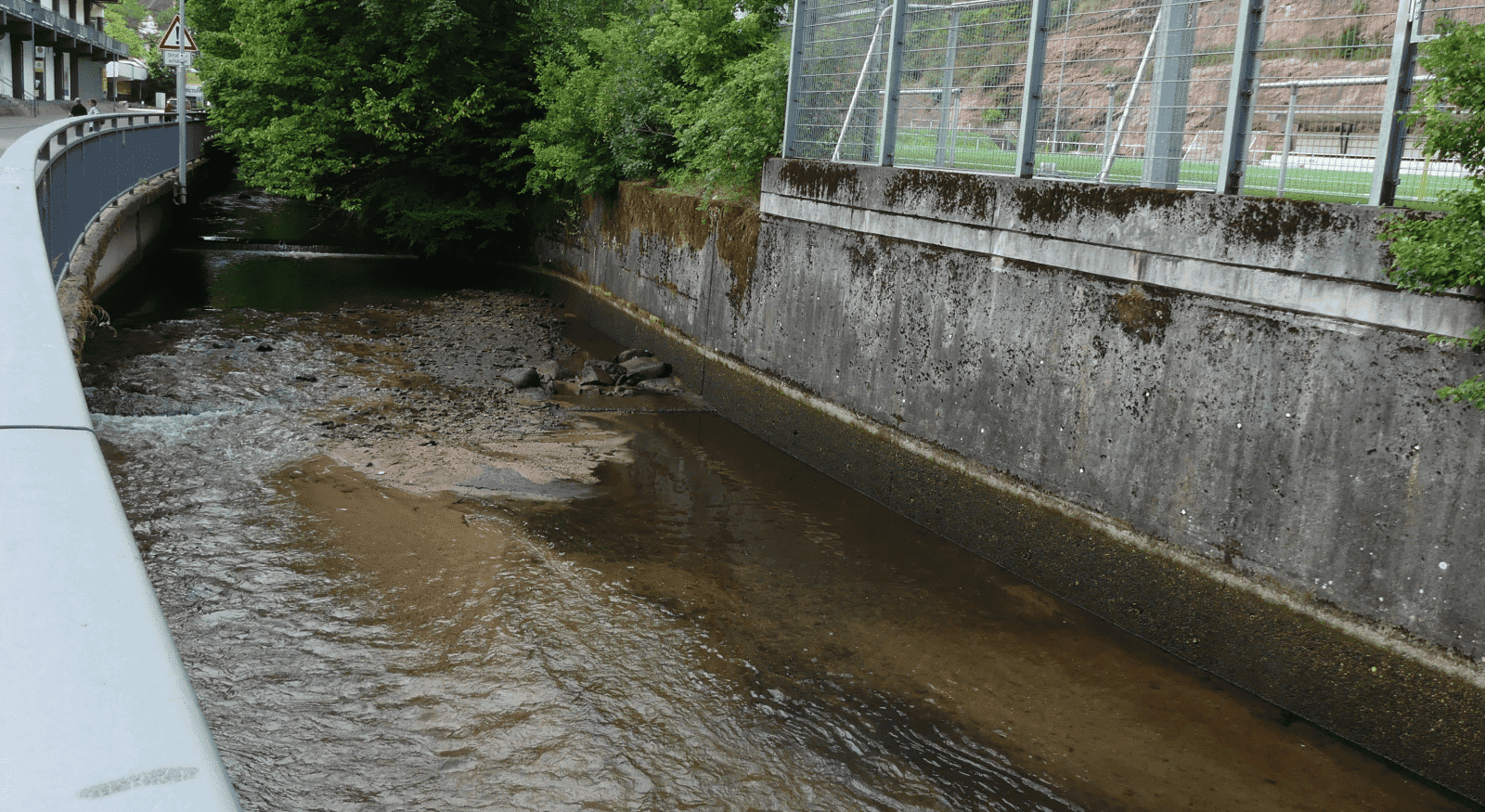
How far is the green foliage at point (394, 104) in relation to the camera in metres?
19.7

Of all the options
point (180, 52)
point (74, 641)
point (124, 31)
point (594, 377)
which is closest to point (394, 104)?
point (180, 52)

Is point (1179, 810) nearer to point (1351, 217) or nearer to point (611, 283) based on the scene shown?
point (1351, 217)

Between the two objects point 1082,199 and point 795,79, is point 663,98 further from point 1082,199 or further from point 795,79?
point 1082,199

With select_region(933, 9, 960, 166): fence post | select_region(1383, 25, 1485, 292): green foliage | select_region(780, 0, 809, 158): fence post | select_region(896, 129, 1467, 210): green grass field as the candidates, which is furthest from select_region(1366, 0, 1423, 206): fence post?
select_region(780, 0, 809, 158): fence post

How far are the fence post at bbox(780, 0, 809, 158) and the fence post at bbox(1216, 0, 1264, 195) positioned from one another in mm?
5440

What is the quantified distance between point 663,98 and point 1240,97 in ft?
31.7

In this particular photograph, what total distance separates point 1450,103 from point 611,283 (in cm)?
1293

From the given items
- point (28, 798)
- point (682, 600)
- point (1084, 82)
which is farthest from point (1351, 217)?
point (28, 798)

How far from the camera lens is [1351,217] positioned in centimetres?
552

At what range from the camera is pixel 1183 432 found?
652cm

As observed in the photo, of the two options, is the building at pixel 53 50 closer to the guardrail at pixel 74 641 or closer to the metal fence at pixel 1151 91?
the metal fence at pixel 1151 91

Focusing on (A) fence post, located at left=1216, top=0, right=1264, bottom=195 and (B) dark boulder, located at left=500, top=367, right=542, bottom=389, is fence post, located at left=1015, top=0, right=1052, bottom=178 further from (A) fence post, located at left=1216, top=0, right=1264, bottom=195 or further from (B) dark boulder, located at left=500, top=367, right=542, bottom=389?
(B) dark boulder, located at left=500, top=367, right=542, bottom=389

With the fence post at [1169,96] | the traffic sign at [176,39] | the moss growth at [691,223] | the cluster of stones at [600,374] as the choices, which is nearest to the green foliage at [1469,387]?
the fence post at [1169,96]

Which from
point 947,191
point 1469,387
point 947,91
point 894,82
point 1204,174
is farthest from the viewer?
point 894,82
